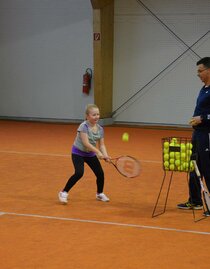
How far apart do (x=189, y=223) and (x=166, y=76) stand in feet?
40.4

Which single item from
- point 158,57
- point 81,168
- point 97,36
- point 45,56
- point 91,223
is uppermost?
point 97,36

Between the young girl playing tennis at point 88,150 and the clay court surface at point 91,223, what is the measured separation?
0.75 ft

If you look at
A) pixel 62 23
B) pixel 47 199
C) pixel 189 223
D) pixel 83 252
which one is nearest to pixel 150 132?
pixel 62 23

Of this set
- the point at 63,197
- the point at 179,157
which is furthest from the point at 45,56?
the point at 179,157

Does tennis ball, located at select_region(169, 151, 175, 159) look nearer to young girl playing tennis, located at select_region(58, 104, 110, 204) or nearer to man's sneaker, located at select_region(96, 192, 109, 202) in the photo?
young girl playing tennis, located at select_region(58, 104, 110, 204)

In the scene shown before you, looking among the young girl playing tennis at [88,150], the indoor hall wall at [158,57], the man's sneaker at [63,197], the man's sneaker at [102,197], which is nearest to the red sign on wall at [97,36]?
the indoor hall wall at [158,57]

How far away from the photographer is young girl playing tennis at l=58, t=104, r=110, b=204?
822 centimetres

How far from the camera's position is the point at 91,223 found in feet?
24.0

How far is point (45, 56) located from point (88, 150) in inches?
505

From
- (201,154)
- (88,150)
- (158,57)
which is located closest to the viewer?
(201,154)

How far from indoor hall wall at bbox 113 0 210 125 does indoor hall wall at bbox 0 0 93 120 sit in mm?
1147

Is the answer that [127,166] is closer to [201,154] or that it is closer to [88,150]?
[88,150]

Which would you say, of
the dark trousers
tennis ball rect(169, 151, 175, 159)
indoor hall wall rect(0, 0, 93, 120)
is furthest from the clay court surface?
indoor hall wall rect(0, 0, 93, 120)

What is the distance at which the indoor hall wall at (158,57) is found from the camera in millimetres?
18672
